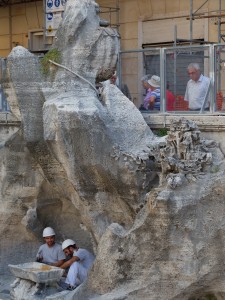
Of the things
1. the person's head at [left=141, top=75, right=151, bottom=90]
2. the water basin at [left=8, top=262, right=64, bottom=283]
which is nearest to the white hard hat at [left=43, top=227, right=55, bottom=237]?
the water basin at [left=8, top=262, right=64, bottom=283]

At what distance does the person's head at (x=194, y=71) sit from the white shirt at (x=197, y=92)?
0.16ft

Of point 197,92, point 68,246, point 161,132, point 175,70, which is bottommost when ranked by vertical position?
point 68,246

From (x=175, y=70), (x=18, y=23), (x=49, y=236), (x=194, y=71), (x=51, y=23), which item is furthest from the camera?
(x=18, y=23)

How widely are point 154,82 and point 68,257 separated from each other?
2.75m

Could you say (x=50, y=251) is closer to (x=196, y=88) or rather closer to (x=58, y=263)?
(x=58, y=263)

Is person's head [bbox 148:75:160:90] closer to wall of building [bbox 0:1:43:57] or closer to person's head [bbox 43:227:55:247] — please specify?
person's head [bbox 43:227:55:247]

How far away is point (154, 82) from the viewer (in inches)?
520

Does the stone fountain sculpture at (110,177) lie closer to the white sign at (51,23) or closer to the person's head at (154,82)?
the person's head at (154,82)

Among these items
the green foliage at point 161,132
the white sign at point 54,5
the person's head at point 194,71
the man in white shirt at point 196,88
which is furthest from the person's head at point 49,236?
the white sign at point 54,5

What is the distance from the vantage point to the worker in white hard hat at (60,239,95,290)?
12727mm

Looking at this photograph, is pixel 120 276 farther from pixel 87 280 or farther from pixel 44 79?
pixel 44 79

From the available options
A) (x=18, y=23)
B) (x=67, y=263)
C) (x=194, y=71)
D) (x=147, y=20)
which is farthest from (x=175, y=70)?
(x=18, y=23)

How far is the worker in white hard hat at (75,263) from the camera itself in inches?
501

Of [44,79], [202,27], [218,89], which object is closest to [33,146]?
[44,79]
